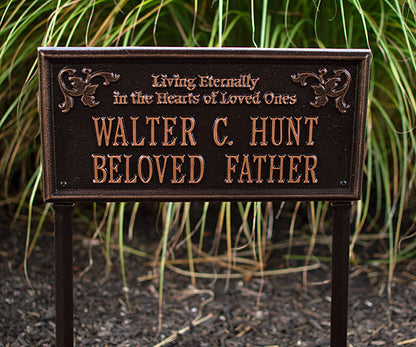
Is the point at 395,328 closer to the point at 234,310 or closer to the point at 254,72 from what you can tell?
the point at 234,310

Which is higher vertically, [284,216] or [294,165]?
[294,165]

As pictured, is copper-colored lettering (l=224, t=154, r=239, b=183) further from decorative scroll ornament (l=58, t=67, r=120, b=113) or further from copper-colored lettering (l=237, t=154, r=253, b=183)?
decorative scroll ornament (l=58, t=67, r=120, b=113)

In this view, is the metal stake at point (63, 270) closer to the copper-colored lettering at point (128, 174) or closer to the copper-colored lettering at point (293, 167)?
the copper-colored lettering at point (128, 174)

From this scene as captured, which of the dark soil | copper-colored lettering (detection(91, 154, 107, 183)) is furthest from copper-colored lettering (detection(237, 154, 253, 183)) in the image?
the dark soil

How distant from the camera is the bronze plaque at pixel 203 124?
1271mm

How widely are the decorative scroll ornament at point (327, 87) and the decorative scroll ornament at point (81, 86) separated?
1.50 ft

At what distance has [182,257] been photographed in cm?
219

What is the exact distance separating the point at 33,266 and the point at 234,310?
2.69 feet

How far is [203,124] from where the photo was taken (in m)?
1.30

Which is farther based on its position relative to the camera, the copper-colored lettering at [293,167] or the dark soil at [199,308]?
the dark soil at [199,308]

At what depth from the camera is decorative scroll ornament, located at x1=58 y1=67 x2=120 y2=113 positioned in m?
1.26

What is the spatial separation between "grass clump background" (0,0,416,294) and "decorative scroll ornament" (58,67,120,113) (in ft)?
1.34

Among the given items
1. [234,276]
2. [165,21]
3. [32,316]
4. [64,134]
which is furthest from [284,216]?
[64,134]

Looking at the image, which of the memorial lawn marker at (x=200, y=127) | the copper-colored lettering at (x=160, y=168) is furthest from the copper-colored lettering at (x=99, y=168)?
the copper-colored lettering at (x=160, y=168)
